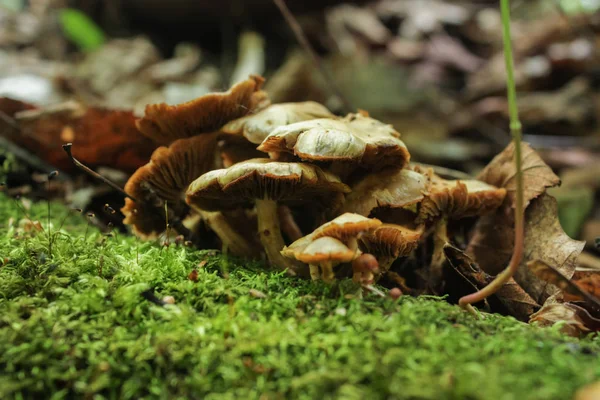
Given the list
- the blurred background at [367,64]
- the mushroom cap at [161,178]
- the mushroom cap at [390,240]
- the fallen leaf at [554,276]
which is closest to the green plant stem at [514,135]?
the fallen leaf at [554,276]

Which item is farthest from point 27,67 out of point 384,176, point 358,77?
point 384,176

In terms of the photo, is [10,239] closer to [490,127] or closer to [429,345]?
[429,345]

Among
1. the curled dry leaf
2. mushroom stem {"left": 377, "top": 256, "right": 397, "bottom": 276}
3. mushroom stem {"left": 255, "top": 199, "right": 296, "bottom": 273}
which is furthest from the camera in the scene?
the curled dry leaf

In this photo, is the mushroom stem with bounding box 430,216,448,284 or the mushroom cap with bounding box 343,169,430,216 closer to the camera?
the mushroom cap with bounding box 343,169,430,216

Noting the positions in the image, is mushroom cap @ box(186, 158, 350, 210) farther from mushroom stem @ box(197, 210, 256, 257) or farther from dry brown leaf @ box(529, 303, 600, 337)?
dry brown leaf @ box(529, 303, 600, 337)

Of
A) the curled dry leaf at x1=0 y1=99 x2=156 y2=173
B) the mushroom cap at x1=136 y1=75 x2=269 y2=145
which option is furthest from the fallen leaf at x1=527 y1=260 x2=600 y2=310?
the curled dry leaf at x1=0 y1=99 x2=156 y2=173

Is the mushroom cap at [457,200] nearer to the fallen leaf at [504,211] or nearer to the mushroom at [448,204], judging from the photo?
the mushroom at [448,204]

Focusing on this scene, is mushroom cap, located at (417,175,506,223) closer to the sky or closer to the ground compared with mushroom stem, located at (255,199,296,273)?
closer to the sky
